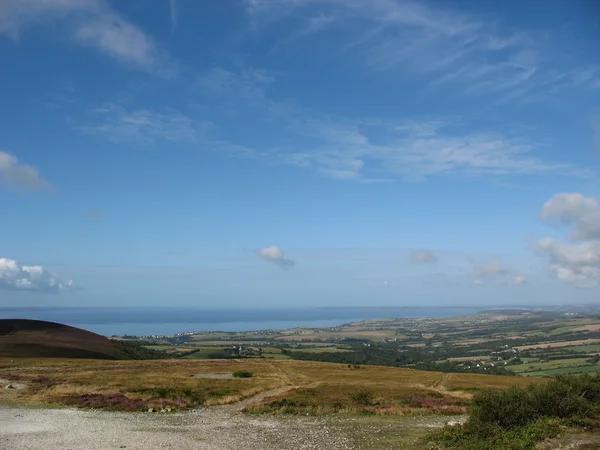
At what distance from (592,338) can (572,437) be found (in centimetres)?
18470

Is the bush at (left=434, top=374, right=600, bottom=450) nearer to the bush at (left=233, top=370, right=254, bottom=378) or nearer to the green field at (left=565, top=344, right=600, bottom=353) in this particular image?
the bush at (left=233, top=370, right=254, bottom=378)

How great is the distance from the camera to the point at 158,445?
22078 millimetres

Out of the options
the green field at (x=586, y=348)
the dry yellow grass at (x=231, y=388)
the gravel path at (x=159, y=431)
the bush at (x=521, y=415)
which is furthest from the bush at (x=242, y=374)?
the green field at (x=586, y=348)

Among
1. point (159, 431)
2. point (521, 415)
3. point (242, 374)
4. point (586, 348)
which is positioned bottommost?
point (586, 348)

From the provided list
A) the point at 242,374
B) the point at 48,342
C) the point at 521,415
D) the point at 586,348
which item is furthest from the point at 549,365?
the point at 48,342

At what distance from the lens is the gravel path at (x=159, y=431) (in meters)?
22.3

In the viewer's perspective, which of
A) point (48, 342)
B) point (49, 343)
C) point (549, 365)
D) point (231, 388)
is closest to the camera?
point (231, 388)

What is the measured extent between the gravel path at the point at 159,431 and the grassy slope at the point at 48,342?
58.2 m

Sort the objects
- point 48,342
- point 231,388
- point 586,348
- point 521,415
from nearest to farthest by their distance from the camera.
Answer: point 521,415 < point 231,388 < point 48,342 < point 586,348

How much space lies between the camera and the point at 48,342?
93000 mm

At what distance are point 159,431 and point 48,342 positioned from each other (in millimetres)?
80350

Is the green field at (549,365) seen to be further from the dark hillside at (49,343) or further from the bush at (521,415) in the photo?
the bush at (521,415)

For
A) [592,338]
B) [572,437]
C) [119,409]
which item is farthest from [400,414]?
[592,338]

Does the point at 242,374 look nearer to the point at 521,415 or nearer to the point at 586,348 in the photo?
the point at 521,415
